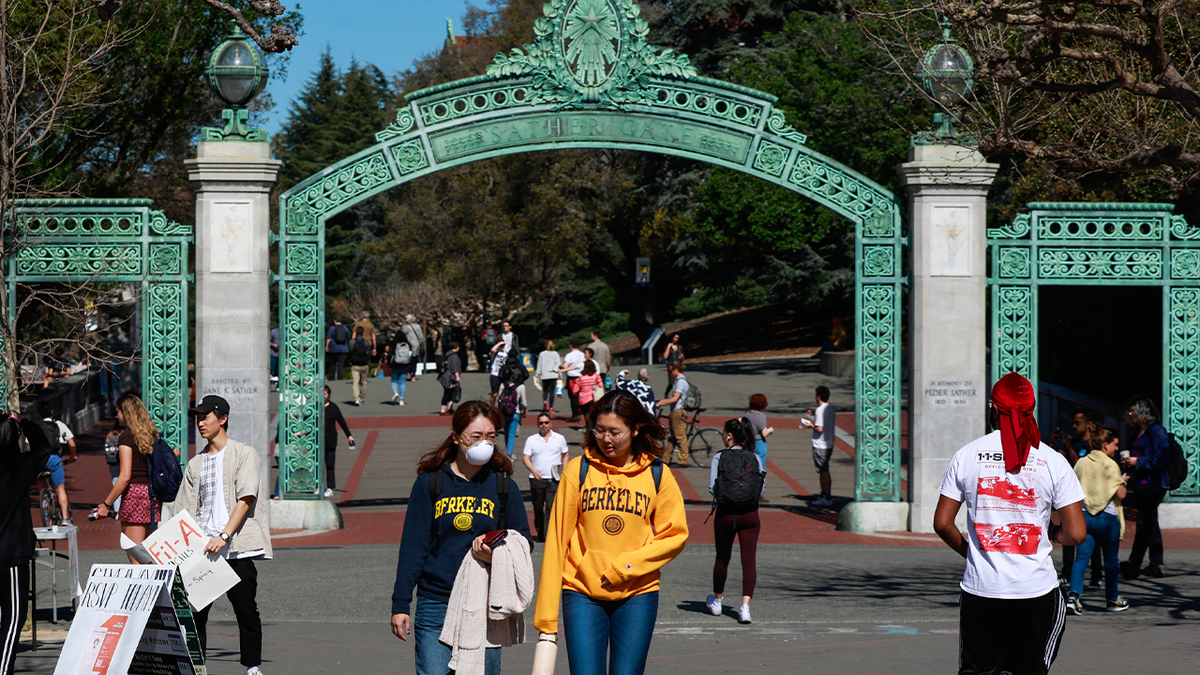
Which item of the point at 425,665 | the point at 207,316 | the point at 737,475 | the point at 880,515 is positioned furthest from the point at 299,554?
the point at 425,665

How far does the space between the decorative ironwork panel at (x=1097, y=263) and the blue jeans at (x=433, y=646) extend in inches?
376

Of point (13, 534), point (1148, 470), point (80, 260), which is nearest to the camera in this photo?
point (13, 534)

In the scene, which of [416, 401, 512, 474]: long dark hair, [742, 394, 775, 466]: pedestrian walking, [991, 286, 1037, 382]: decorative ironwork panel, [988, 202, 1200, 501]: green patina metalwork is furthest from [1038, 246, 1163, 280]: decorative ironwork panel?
[416, 401, 512, 474]: long dark hair

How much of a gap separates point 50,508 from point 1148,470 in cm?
1001

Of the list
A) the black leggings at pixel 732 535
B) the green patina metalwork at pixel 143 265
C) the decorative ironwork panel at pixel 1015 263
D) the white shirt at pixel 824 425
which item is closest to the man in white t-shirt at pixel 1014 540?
the black leggings at pixel 732 535

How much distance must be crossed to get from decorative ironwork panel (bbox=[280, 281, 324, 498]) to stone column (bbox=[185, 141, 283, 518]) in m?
0.38

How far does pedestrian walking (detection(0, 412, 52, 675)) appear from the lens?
273 inches

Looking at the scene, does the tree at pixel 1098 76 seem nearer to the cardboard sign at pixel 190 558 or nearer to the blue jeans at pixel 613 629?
the blue jeans at pixel 613 629

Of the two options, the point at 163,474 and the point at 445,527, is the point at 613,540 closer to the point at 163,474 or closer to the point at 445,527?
the point at 445,527

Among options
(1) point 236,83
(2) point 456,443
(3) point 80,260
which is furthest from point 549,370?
(2) point 456,443

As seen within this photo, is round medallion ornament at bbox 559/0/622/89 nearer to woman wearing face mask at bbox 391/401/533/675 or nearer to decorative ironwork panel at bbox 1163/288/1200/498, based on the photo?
decorative ironwork panel at bbox 1163/288/1200/498

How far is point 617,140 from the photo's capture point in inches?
543

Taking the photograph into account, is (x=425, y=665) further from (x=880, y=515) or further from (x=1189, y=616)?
(x=880, y=515)

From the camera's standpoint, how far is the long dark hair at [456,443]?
573cm
